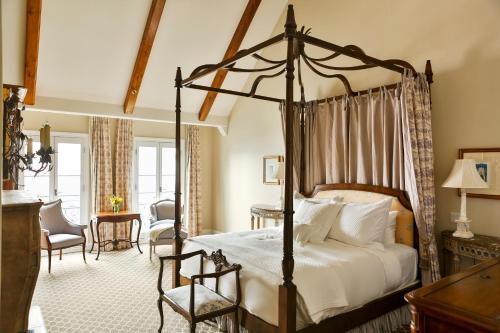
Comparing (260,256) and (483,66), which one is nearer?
(260,256)

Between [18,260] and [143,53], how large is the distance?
12.3 feet

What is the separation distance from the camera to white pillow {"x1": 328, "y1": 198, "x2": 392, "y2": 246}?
3213 mm

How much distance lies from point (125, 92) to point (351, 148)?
11.9 feet

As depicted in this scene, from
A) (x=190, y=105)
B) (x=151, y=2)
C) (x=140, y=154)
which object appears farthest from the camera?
(x=140, y=154)

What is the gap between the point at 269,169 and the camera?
5.72 meters

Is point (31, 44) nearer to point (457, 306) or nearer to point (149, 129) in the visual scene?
point (149, 129)

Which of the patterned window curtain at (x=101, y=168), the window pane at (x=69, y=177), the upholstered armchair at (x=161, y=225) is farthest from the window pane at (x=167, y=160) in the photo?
the window pane at (x=69, y=177)

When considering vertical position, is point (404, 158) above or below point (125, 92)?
below

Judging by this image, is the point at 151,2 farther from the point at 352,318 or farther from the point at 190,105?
the point at 352,318

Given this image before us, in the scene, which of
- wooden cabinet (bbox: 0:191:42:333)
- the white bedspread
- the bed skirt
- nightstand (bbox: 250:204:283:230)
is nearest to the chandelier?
wooden cabinet (bbox: 0:191:42:333)

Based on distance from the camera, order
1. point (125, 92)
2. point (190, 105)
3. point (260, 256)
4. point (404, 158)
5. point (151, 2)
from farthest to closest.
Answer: point (190, 105)
point (125, 92)
point (151, 2)
point (404, 158)
point (260, 256)

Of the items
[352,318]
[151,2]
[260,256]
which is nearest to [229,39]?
[151,2]

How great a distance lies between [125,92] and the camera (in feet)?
18.0

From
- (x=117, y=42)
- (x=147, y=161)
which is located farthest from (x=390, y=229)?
(x=147, y=161)
